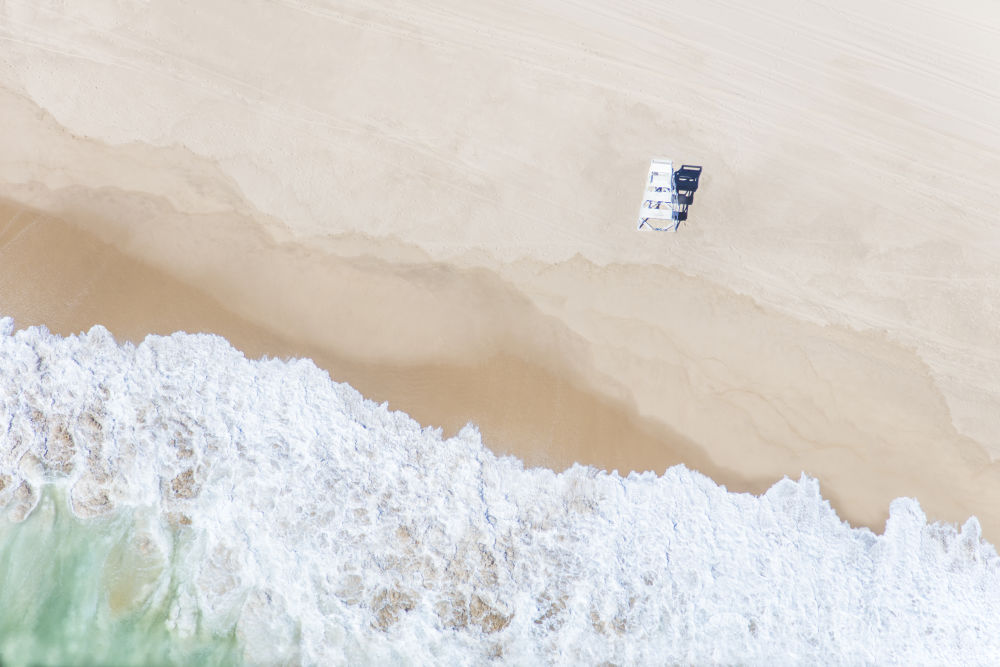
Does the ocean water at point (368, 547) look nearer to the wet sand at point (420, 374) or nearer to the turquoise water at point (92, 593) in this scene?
the turquoise water at point (92, 593)

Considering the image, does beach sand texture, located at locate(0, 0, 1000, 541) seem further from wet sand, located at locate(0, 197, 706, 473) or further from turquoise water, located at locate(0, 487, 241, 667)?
turquoise water, located at locate(0, 487, 241, 667)

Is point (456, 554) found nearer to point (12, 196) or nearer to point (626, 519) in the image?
point (626, 519)

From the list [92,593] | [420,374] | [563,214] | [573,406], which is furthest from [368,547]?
[563,214]

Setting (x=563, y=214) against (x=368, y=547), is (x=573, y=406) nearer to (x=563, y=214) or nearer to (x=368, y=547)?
(x=563, y=214)

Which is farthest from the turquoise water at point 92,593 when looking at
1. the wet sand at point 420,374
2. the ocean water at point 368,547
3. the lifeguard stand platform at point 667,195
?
the lifeguard stand platform at point 667,195

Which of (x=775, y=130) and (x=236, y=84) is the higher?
(x=775, y=130)

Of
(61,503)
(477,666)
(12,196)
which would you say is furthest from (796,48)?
(61,503)
